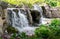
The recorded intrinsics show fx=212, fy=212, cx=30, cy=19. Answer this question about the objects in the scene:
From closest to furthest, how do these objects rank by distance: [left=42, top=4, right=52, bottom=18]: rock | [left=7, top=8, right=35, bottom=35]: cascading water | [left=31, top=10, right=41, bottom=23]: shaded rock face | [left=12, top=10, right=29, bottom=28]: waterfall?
[left=7, top=8, right=35, bottom=35]: cascading water → [left=12, top=10, right=29, bottom=28]: waterfall → [left=31, top=10, right=41, bottom=23]: shaded rock face → [left=42, top=4, right=52, bottom=18]: rock

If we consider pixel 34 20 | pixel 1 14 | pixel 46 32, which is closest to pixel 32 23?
pixel 34 20

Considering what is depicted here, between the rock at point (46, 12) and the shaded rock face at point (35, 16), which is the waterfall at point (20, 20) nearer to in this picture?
the shaded rock face at point (35, 16)

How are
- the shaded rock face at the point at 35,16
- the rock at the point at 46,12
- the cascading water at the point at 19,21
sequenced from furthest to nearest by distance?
the rock at the point at 46,12 < the shaded rock face at the point at 35,16 < the cascading water at the point at 19,21

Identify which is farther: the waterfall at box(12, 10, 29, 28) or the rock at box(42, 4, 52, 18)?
the rock at box(42, 4, 52, 18)

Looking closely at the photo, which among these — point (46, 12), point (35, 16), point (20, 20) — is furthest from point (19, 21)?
point (46, 12)

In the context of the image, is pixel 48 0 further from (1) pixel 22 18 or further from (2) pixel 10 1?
(1) pixel 22 18

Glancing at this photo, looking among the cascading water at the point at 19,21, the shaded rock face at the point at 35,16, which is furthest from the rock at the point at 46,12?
the cascading water at the point at 19,21

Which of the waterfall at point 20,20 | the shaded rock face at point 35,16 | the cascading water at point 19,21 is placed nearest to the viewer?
the cascading water at point 19,21

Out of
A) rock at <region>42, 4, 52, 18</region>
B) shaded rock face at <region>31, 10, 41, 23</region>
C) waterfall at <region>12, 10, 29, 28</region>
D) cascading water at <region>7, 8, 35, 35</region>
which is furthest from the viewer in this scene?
rock at <region>42, 4, 52, 18</region>

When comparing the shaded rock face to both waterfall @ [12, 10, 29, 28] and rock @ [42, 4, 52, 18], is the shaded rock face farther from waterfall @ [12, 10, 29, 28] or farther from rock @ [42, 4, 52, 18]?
rock @ [42, 4, 52, 18]

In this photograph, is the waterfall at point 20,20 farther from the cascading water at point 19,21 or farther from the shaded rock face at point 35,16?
the shaded rock face at point 35,16

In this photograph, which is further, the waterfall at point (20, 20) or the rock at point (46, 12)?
the rock at point (46, 12)

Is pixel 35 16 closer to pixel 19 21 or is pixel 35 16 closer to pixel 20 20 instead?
Answer: pixel 20 20

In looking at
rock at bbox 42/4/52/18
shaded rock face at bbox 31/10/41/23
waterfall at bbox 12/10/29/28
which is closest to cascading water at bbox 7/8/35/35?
waterfall at bbox 12/10/29/28
